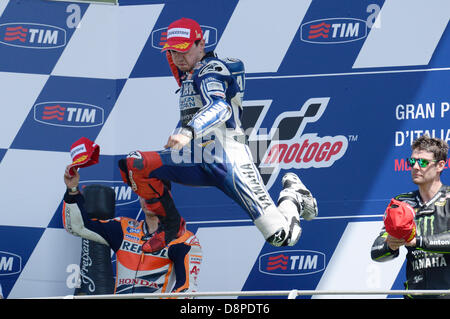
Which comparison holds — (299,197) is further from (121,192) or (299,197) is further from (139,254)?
(121,192)

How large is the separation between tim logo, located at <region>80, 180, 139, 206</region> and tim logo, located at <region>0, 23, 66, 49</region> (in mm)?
880

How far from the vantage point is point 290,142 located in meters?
5.59

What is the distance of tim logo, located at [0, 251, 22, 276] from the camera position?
5.66 meters

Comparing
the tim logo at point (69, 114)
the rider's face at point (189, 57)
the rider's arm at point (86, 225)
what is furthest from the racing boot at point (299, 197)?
the tim logo at point (69, 114)

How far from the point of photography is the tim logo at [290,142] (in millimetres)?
5551

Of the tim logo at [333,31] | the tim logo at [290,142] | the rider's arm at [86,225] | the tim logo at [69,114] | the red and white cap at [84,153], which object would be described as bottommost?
the rider's arm at [86,225]

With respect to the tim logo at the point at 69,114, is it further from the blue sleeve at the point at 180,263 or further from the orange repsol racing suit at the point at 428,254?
the orange repsol racing suit at the point at 428,254

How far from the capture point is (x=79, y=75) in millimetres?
5848

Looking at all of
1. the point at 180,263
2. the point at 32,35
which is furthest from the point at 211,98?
the point at 32,35

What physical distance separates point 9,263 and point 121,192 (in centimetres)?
79

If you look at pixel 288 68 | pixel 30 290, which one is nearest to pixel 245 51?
pixel 288 68

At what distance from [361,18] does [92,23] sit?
167 centimetres

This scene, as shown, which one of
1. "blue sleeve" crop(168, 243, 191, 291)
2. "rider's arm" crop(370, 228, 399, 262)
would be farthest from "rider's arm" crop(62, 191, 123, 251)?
"rider's arm" crop(370, 228, 399, 262)

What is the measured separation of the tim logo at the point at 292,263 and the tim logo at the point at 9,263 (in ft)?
4.79
